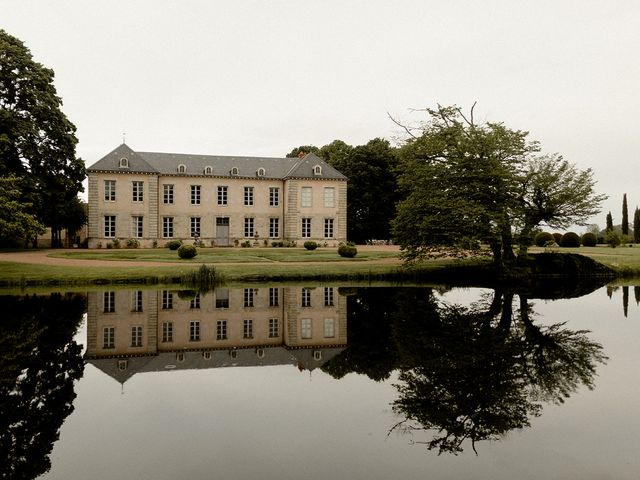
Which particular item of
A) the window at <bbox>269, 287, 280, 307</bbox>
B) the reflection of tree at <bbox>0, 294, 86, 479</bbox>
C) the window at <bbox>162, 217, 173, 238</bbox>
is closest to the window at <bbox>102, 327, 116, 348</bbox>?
the reflection of tree at <bbox>0, 294, 86, 479</bbox>

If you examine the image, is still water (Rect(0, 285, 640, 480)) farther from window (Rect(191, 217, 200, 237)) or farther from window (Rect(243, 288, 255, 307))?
window (Rect(191, 217, 200, 237))

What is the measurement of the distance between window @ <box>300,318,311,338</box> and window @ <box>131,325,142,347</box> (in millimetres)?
3699

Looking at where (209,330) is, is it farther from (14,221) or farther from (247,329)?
(14,221)

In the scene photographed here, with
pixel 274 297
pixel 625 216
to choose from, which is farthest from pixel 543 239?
pixel 274 297

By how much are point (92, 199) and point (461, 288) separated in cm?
2930

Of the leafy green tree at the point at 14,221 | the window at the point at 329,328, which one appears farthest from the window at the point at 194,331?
the leafy green tree at the point at 14,221

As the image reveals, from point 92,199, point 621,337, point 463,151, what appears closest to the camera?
point 621,337

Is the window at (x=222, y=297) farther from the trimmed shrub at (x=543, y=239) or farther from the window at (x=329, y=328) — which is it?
the trimmed shrub at (x=543, y=239)

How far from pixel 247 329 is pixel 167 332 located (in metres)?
1.94

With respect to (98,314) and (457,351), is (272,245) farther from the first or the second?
(457,351)

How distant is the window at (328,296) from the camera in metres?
17.1

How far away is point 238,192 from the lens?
43.7 meters

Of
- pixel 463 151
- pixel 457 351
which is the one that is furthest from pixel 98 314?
pixel 463 151

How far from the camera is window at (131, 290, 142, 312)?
15795mm
